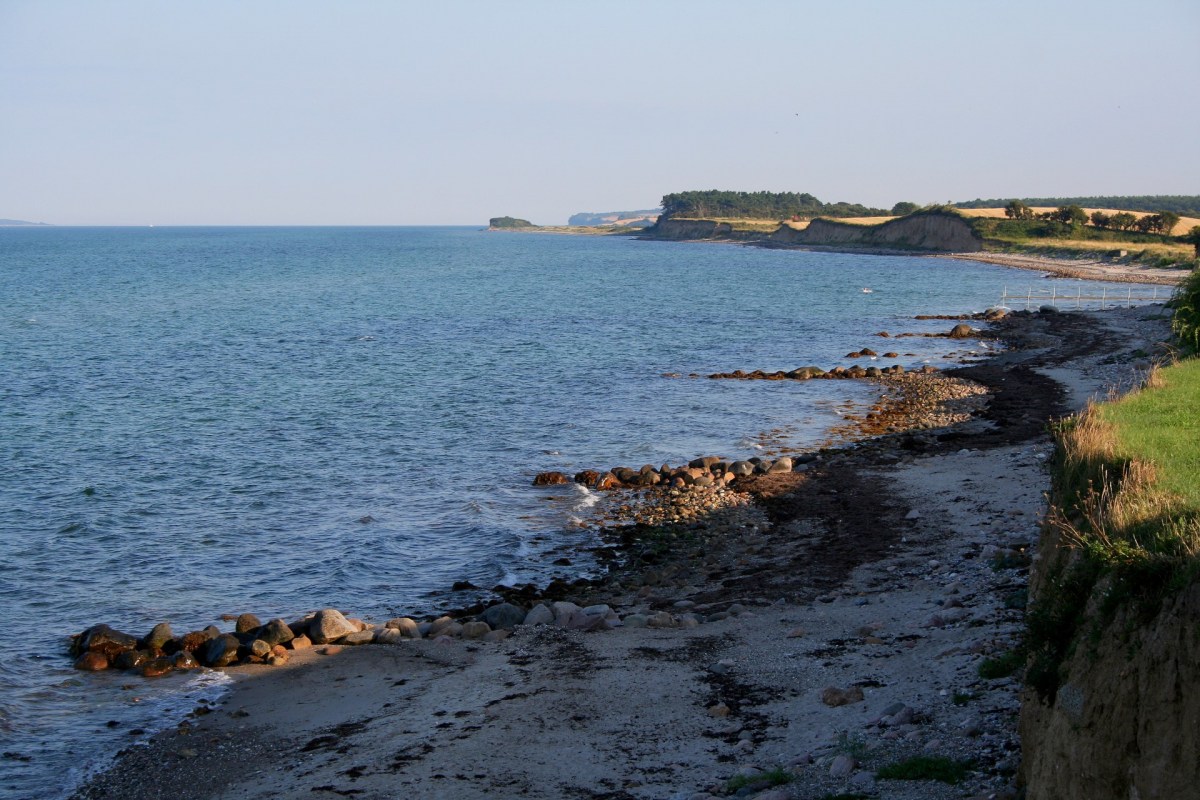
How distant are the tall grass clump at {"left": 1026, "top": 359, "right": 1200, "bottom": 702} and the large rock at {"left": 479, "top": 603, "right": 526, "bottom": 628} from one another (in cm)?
1005

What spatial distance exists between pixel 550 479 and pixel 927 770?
779 inches

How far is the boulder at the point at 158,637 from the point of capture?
58.6ft

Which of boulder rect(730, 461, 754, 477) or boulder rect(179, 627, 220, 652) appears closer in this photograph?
boulder rect(179, 627, 220, 652)

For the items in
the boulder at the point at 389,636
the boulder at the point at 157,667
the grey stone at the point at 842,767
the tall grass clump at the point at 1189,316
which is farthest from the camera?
the tall grass clump at the point at 1189,316

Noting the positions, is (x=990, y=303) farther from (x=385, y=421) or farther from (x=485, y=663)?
(x=485, y=663)

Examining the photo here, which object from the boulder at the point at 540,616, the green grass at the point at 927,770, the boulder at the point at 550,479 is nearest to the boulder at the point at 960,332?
the boulder at the point at 550,479

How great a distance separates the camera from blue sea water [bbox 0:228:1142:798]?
20141 millimetres

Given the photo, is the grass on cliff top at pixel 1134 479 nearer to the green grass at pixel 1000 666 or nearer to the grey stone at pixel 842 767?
the green grass at pixel 1000 666

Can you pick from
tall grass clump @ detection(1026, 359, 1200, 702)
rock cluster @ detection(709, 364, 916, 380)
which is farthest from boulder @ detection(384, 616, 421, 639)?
rock cluster @ detection(709, 364, 916, 380)

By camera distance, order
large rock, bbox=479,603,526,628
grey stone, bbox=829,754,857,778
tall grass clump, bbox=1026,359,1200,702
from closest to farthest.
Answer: tall grass clump, bbox=1026,359,1200,702 → grey stone, bbox=829,754,857,778 → large rock, bbox=479,603,526,628

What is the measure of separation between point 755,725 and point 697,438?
21.9 metres

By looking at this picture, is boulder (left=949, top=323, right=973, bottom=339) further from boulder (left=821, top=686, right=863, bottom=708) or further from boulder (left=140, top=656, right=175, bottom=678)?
boulder (left=140, top=656, right=175, bottom=678)

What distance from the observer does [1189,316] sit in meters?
30.3

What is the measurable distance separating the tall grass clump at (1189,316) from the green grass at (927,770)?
20866 mm
